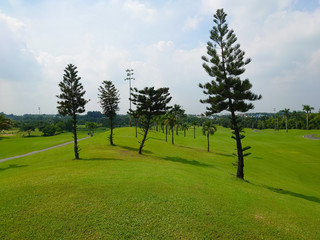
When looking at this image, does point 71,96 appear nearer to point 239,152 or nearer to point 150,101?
point 150,101

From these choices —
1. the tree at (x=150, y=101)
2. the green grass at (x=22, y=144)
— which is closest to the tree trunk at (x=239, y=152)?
the tree at (x=150, y=101)

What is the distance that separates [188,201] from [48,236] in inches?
285

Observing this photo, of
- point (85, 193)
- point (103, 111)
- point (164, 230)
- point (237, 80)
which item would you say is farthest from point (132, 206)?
point (103, 111)

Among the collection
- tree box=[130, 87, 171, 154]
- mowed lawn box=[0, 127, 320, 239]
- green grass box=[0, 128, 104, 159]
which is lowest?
green grass box=[0, 128, 104, 159]

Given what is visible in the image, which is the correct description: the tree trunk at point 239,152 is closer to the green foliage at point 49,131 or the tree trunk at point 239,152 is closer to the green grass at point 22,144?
the green grass at point 22,144

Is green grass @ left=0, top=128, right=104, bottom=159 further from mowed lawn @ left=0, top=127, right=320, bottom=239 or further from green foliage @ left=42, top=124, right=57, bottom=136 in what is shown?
green foliage @ left=42, top=124, right=57, bottom=136

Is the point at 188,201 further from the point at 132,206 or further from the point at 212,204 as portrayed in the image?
the point at 132,206

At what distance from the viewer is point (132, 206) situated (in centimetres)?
925

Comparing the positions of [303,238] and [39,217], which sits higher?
[39,217]

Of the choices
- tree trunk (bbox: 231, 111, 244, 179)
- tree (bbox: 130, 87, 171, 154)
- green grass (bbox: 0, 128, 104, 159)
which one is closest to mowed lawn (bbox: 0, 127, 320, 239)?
tree trunk (bbox: 231, 111, 244, 179)

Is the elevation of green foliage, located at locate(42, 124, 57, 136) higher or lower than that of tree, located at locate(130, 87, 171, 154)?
lower

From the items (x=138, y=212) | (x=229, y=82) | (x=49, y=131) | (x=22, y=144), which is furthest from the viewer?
(x=49, y=131)

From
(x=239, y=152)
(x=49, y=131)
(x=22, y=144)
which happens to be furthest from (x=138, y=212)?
(x=49, y=131)

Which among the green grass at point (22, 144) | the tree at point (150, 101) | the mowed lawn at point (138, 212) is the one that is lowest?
the green grass at point (22, 144)
